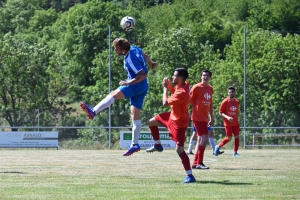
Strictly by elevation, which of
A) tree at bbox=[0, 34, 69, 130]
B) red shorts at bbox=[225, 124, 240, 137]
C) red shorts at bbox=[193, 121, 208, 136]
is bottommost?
red shorts at bbox=[225, 124, 240, 137]

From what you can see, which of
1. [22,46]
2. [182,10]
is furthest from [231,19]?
[22,46]

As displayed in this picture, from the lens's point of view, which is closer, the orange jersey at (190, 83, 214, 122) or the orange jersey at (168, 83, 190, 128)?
the orange jersey at (168, 83, 190, 128)

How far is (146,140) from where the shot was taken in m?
32.5

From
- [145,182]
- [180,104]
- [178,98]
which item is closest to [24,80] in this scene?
[145,182]

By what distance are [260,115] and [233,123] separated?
1440 cm

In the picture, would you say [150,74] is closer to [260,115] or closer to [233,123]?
[260,115]

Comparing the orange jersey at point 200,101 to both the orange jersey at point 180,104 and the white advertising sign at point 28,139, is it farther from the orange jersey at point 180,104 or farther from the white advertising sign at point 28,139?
the white advertising sign at point 28,139

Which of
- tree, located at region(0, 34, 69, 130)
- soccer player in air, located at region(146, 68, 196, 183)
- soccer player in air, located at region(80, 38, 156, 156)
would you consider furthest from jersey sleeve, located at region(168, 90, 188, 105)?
tree, located at region(0, 34, 69, 130)

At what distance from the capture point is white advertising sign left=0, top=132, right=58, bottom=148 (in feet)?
109

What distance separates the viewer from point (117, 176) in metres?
13.3

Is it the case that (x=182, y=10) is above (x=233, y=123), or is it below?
above

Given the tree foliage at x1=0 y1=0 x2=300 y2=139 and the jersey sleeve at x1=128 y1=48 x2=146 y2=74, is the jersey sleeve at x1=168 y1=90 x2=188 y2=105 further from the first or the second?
the tree foliage at x1=0 y1=0 x2=300 y2=139

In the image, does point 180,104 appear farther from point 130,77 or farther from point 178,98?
point 130,77

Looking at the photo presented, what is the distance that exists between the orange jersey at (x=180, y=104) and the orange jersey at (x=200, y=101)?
2.73 metres
